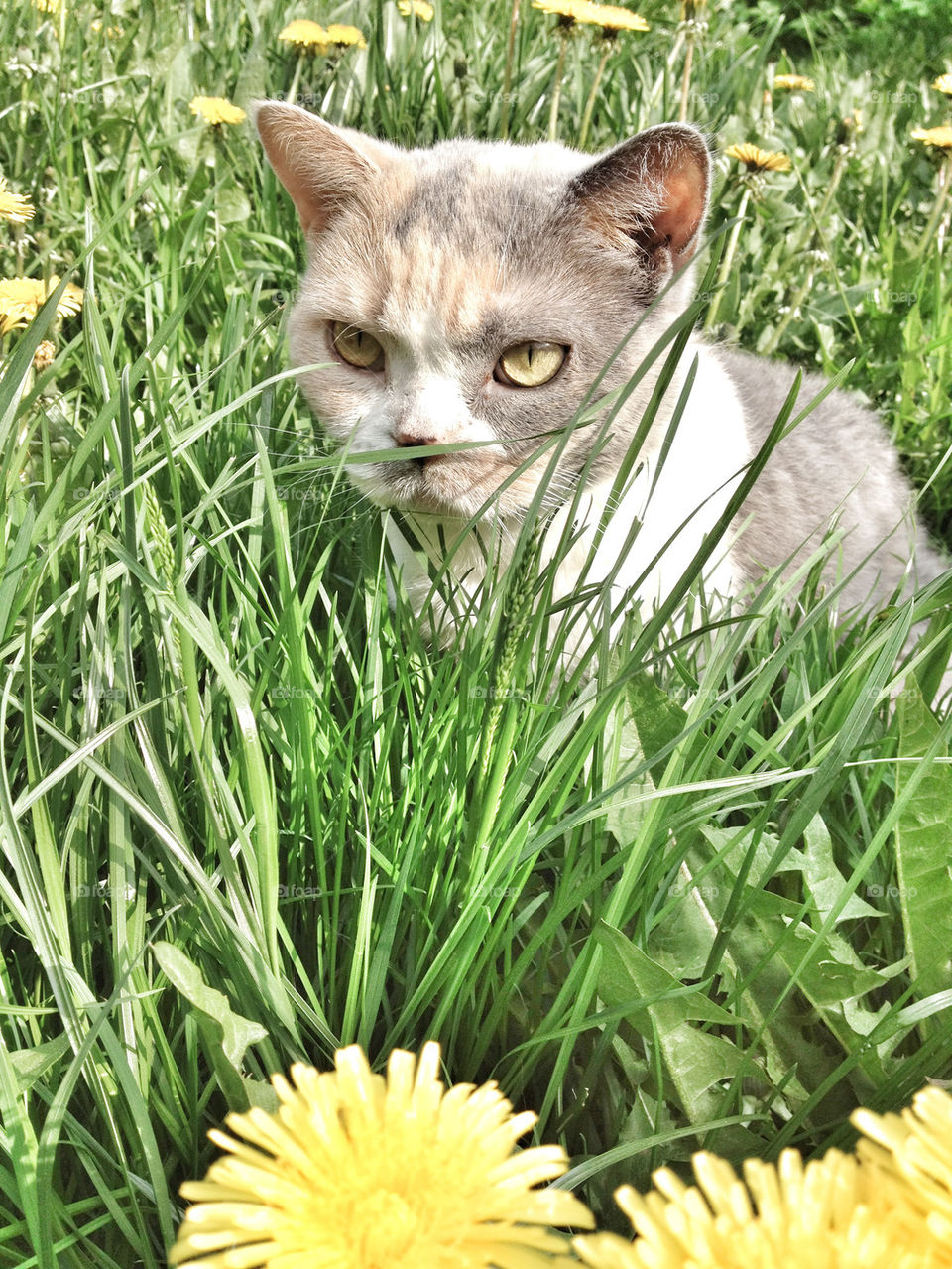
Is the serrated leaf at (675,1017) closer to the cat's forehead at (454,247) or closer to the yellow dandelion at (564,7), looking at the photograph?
the cat's forehead at (454,247)

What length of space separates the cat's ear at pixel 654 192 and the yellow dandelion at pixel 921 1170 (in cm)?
115

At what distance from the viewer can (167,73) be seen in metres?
2.52

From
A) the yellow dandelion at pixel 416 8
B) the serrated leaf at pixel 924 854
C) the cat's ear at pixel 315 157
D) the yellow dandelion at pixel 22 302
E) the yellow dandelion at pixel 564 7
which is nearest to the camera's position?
the serrated leaf at pixel 924 854

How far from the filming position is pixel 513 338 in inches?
55.1

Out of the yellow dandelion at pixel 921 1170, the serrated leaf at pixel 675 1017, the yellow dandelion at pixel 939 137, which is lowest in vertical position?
the serrated leaf at pixel 675 1017

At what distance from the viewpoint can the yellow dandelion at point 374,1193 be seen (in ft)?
1.34

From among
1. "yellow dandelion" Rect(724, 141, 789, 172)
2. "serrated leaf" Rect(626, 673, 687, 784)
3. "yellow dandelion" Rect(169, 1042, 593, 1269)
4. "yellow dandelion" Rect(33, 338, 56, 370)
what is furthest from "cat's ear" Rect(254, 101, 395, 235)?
"yellow dandelion" Rect(169, 1042, 593, 1269)

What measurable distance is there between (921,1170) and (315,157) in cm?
149

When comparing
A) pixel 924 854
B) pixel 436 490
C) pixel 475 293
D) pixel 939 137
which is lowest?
pixel 924 854

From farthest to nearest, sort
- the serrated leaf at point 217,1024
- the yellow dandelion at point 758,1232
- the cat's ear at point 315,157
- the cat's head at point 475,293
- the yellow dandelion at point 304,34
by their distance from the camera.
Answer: the yellow dandelion at point 304,34 → the cat's ear at point 315,157 → the cat's head at point 475,293 → the serrated leaf at point 217,1024 → the yellow dandelion at point 758,1232

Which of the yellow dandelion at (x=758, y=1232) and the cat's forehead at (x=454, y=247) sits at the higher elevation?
the cat's forehead at (x=454, y=247)

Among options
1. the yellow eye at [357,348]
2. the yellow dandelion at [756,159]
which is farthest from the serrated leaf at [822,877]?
the yellow dandelion at [756,159]

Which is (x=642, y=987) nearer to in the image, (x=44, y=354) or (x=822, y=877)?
(x=822, y=877)

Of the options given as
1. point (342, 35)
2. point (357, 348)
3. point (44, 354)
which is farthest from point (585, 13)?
point (44, 354)
